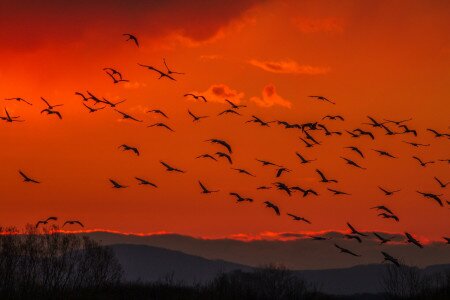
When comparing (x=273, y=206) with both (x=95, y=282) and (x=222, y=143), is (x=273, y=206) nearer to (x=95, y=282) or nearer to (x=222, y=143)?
(x=222, y=143)

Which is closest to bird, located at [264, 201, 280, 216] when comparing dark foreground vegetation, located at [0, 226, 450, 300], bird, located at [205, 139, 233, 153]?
bird, located at [205, 139, 233, 153]

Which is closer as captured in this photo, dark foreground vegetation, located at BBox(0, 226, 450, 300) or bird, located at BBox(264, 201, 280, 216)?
bird, located at BBox(264, 201, 280, 216)

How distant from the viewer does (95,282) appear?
10081 cm

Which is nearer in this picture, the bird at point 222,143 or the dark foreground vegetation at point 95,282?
the bird at point 222,143

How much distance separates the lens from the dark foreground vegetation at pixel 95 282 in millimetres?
84188

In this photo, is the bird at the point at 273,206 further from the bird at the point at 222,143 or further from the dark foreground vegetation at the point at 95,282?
the dark foreground vegetation at the point at 95,282

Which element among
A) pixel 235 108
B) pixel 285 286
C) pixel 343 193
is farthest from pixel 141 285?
→ pixel 343 193

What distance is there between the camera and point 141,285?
310 feet

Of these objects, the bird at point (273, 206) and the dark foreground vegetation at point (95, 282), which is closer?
the bird at point (273, 206)

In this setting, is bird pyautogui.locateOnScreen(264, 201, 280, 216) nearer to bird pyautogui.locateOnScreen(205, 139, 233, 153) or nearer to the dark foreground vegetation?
bird pyautogui.locateOnScreen(205, 139, 233, 153)

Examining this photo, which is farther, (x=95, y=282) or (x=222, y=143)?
(x=95, y=282)

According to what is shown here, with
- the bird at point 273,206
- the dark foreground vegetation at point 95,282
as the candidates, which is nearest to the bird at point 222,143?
the bird at point 273,206

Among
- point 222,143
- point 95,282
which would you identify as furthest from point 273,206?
point 95,282

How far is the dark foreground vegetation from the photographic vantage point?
3314 inches
